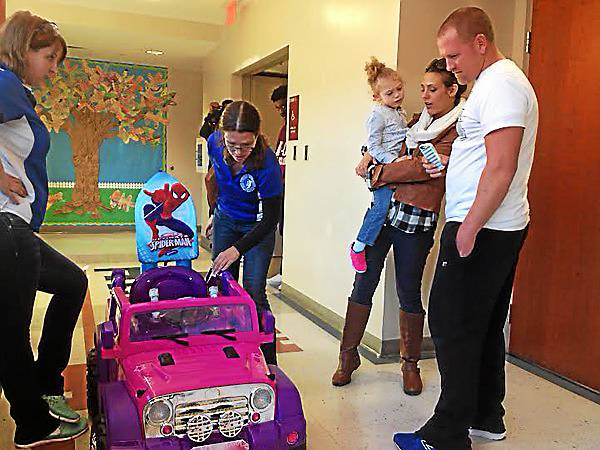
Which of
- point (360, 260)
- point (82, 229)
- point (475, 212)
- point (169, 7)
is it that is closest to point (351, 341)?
point (360, 260)

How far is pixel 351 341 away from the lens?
2.72 meters

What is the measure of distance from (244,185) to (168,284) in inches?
22.5

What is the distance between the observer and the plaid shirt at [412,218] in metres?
2.55

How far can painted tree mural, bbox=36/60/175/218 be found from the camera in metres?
7.39

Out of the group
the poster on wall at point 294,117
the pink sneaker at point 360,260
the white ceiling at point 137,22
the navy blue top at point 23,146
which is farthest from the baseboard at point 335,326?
the white ceiling at point 137,22

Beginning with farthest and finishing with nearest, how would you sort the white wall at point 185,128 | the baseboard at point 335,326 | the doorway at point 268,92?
the white wall at point 185,128
the doorway at point 268,92
the baseboard at point 335,326

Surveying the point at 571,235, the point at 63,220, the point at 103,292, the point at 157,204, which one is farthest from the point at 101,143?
the point at 571,235

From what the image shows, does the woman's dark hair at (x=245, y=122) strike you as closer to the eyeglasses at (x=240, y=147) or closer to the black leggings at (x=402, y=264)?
the eyeglasses at (x=240, y=147)

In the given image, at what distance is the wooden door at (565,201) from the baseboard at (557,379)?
0.03m

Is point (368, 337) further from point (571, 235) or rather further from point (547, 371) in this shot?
point (571, 235)

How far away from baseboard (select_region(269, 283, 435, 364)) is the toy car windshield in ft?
4.16

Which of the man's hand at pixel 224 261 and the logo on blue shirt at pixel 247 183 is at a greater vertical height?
the logo on blue shirt at pixel 247 183

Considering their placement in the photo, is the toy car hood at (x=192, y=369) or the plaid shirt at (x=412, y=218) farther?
the plaid shirt at (x=412, y=218)

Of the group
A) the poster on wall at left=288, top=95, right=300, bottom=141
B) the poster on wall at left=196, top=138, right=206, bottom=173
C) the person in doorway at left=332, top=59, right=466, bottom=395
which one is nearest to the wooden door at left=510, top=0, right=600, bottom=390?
the person in doorway at left=332, top=59, right=466, bottom=395
